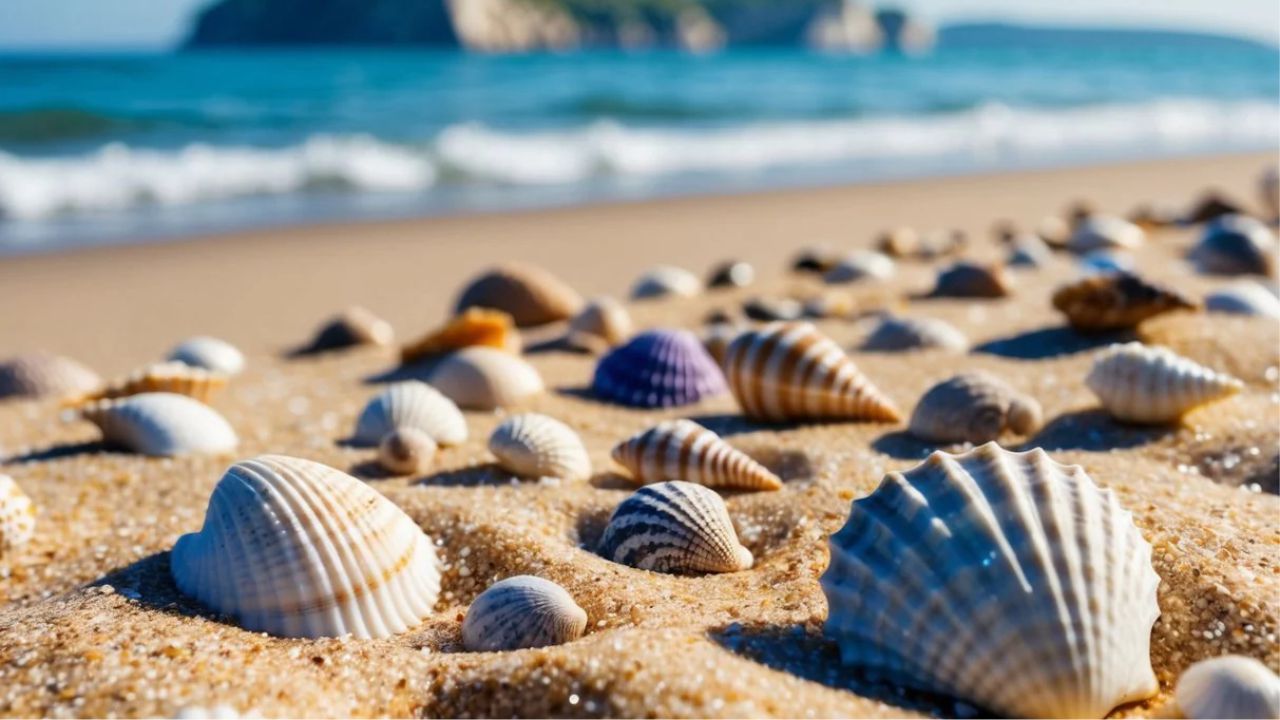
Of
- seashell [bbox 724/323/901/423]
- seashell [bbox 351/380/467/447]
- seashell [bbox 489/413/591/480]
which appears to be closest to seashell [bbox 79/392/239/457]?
seashell [bbox 351/380/467/447]

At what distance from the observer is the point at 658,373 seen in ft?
12.9

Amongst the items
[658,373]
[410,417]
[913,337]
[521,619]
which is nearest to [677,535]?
[521,619]

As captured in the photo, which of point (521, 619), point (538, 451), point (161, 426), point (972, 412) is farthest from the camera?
point (161, 426)

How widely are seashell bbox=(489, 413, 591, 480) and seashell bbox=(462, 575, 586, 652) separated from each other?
0.88 meters


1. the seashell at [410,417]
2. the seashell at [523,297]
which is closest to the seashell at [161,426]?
the seashell at [410,417]

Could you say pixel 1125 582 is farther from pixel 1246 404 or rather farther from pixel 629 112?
pixel 629 112

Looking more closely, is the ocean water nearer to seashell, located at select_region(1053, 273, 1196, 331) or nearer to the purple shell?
the purple shell

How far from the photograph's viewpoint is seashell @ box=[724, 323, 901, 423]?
3359mm

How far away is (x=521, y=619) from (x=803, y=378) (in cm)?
155

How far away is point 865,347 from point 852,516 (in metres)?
2.47

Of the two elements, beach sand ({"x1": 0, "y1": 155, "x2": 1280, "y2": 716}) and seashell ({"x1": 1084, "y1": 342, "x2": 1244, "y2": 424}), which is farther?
seashell ({"x1": 1084, "y1": 342, "x2": 1244, "y2": 424})

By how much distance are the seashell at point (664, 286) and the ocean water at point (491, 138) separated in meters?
4.24

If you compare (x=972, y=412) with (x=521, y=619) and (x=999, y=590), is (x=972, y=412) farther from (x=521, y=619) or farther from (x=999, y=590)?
(x=521, y=619)

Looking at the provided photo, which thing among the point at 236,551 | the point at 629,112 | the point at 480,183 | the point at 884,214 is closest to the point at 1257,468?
the point at 236,551
